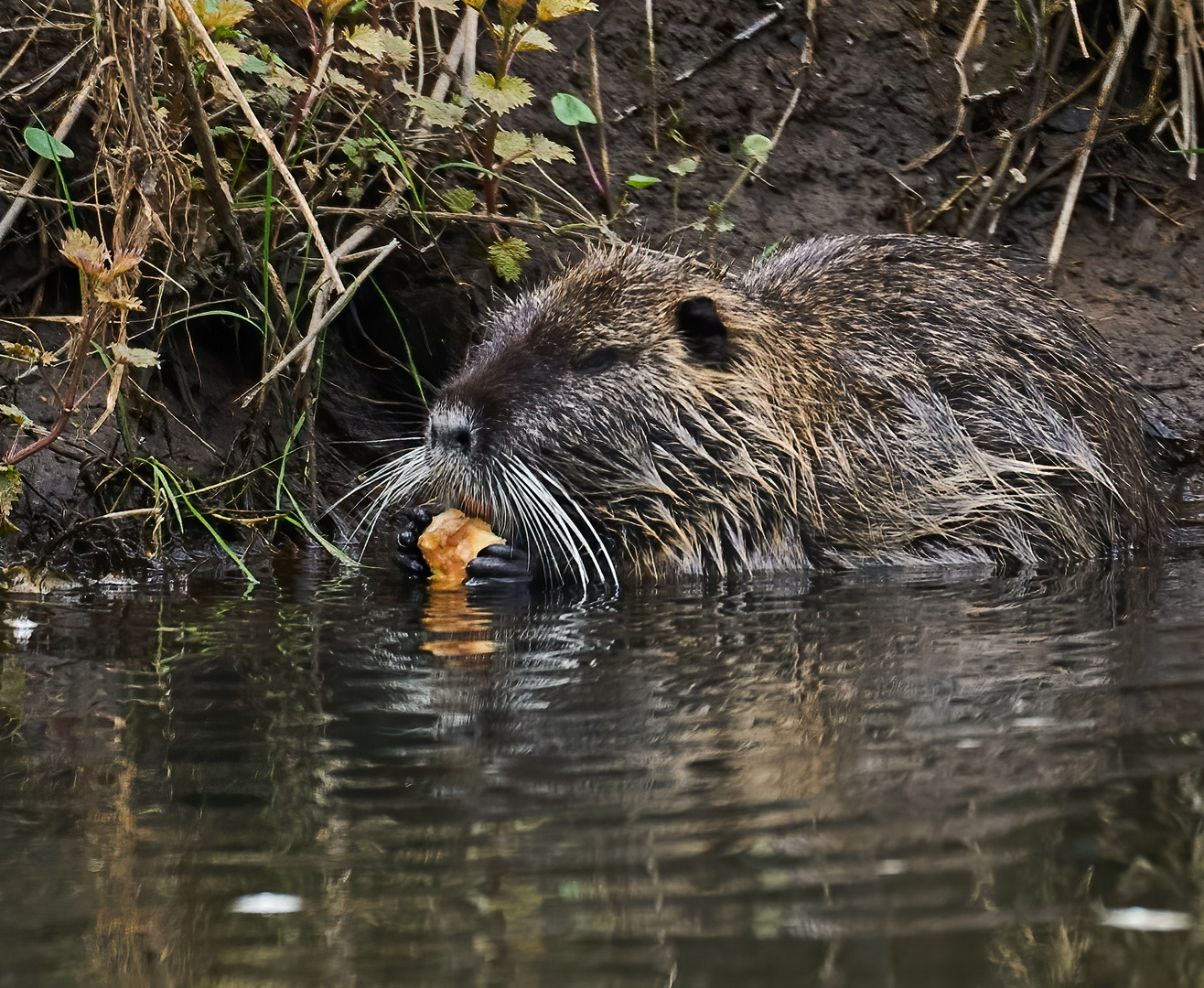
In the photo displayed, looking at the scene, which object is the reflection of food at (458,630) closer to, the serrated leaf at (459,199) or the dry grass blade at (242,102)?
the dry grass blade at (242,102)

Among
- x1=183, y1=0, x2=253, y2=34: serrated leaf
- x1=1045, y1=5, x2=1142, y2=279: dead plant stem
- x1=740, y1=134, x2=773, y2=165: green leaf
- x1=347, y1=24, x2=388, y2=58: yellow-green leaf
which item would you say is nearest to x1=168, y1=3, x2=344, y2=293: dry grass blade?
x1=183, y1=0, x2=253, y2=34: serrated leaf

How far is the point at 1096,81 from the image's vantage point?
5.55 m

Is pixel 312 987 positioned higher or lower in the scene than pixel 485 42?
lower

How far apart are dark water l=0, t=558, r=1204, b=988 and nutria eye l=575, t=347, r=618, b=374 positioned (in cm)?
121

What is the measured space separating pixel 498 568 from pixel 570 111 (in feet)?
5.77

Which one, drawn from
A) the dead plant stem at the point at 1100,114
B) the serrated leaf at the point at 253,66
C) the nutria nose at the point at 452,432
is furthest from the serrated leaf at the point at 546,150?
the dead plant stem at the point at 1100,114

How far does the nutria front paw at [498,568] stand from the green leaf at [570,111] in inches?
63.7

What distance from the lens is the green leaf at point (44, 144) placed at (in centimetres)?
355

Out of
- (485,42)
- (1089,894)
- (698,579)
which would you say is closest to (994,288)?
(698,579)

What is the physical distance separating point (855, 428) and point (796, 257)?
686 millimetres

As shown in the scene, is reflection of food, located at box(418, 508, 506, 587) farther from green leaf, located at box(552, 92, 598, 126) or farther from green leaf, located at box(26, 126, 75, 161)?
green leaf, located at box(552, 92, 598, 126)

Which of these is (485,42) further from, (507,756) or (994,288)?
(507,756)

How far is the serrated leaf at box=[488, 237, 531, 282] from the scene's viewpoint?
164 inches

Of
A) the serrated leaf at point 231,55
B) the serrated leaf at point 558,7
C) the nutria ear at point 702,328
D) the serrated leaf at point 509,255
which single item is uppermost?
the serrated leaf at point 558,7
